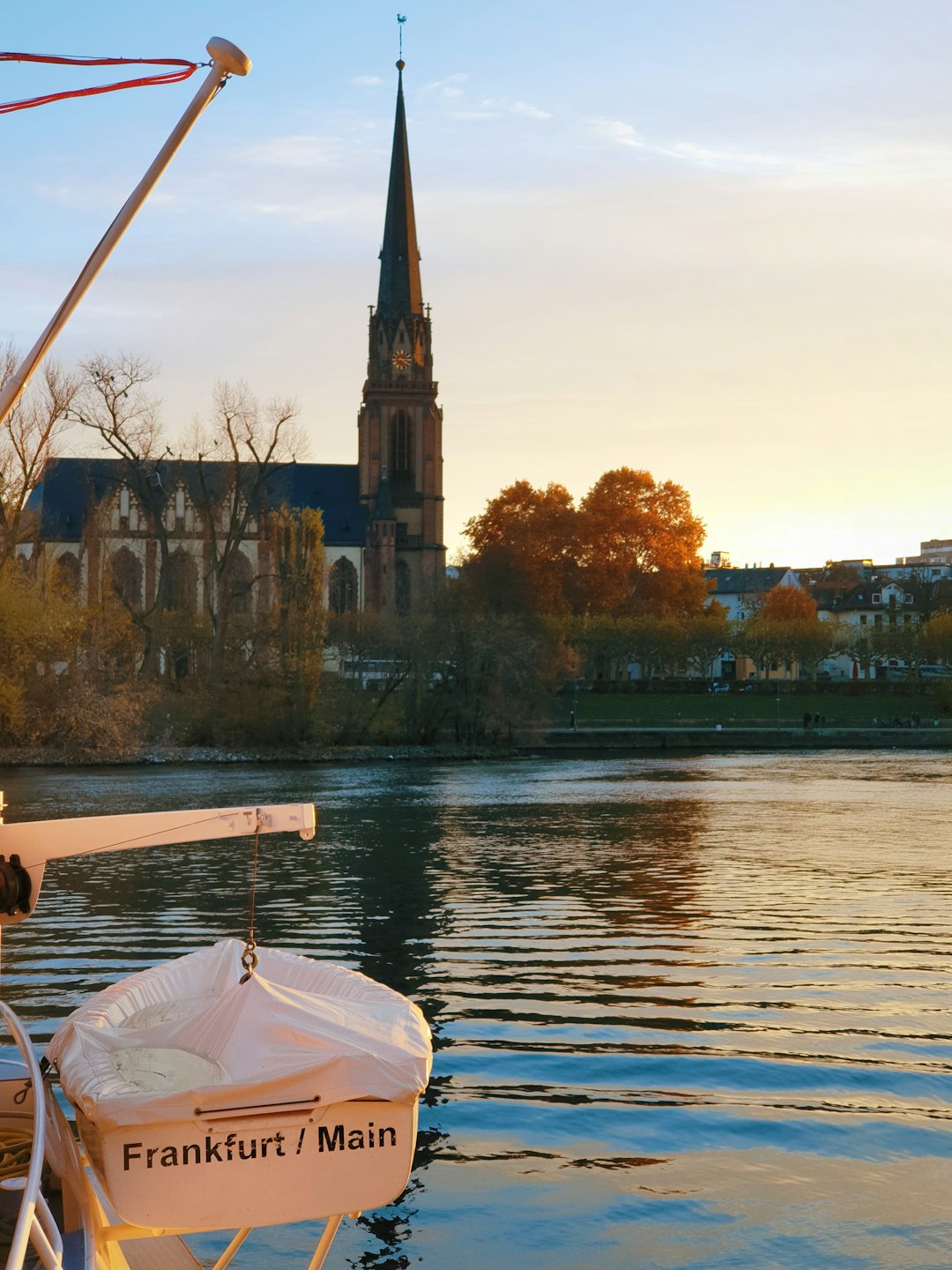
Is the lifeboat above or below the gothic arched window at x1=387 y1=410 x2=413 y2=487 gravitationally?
below

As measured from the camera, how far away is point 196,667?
70.2 m

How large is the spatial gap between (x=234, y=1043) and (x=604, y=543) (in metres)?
110

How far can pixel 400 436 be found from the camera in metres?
128

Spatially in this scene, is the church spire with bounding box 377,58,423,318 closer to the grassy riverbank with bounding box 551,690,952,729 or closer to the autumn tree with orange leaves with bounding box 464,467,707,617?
the autumn tree with orange leaves with bounding box 464,467,707,617

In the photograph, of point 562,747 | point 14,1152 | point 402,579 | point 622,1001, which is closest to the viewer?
point 14,1152

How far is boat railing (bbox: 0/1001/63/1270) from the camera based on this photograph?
16.3ft

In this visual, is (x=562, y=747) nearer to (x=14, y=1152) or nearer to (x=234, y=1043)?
(x=14, y=1152)

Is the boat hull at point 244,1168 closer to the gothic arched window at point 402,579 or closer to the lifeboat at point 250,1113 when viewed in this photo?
the lifeboat at point 250,1113

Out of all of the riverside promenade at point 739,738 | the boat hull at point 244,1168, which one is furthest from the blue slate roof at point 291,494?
the boat hull at point 244,1168

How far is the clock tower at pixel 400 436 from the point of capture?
12381cm

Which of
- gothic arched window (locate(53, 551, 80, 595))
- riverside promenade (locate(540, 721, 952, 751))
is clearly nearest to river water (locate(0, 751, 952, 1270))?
gothic arched window (locate(53, 551, 80, 595))

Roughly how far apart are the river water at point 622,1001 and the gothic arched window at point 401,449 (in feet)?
291

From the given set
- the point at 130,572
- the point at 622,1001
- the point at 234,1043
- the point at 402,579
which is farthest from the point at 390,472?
the point at 234,1043

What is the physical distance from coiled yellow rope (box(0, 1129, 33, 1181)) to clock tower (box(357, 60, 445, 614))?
115m
